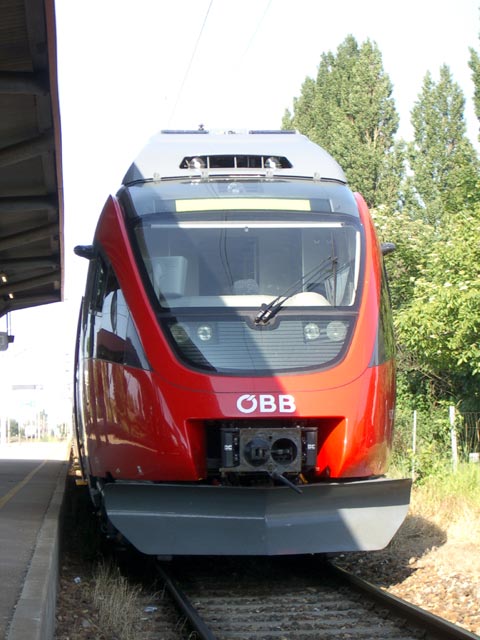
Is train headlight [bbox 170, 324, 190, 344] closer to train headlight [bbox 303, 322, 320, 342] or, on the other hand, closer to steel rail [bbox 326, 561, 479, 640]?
train headlight [bbox 303, 322, 320, 342]

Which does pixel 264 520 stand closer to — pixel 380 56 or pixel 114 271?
pixel 114 271

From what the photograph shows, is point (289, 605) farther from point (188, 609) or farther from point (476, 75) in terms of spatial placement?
point (476, 75)

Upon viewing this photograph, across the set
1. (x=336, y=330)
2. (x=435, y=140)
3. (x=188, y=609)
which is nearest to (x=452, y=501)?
(x=336, y=330)

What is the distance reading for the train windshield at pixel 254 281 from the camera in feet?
24.3

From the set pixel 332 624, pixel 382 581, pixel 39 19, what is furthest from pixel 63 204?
pixel 332 624

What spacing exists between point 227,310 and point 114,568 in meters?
2.84

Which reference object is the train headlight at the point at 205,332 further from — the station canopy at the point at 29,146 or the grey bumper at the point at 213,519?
the station canopy at the point at 29,146

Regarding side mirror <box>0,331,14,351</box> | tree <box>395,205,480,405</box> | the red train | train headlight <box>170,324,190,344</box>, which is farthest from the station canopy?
tree <box>395,205,480,405</box>

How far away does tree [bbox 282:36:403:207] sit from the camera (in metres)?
31.2

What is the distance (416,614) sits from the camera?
6.32m

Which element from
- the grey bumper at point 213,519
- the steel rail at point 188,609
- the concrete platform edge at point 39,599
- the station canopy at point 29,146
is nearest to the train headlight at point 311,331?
the grey bumper at point 213,519

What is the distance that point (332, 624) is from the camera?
6562mm

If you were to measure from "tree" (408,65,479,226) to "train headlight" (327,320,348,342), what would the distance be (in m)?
23.0

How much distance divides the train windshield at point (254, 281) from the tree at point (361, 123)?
23049mm
